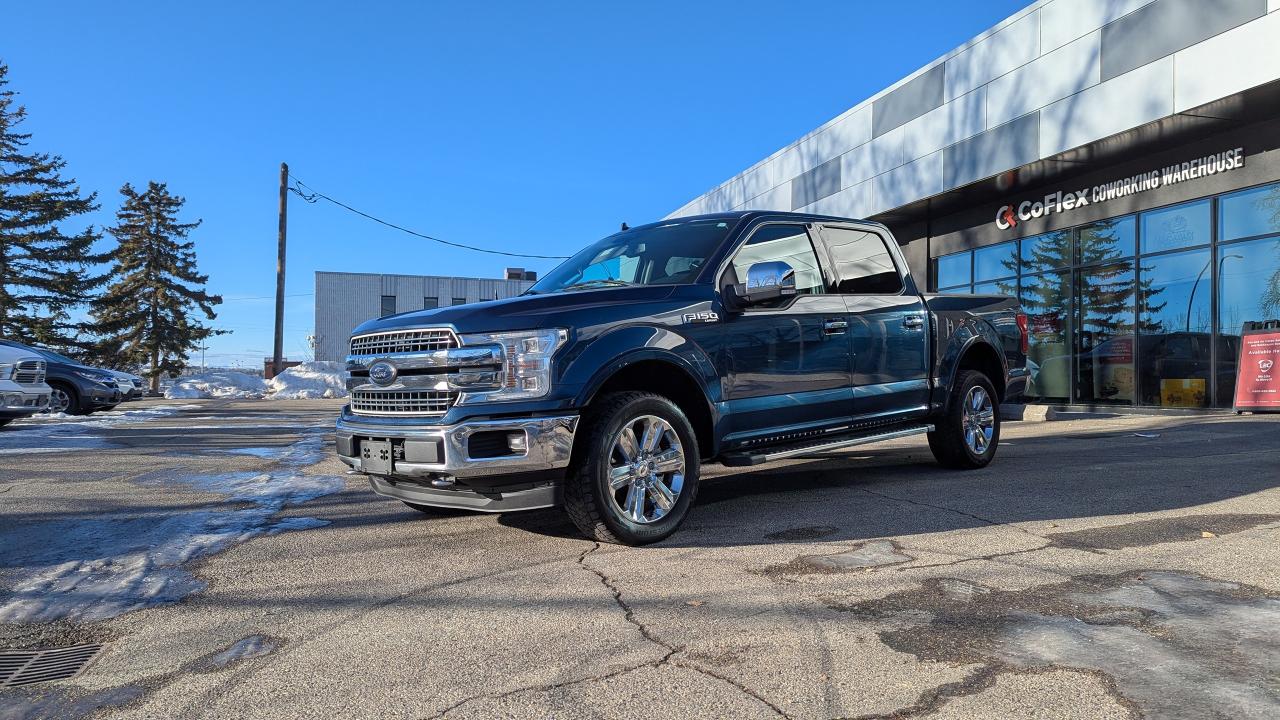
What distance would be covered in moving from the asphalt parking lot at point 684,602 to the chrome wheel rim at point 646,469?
0.22 m

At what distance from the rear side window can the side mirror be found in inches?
43.8

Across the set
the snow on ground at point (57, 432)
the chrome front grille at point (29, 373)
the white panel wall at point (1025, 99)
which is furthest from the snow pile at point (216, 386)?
the white panel wall at point (1025, 99)

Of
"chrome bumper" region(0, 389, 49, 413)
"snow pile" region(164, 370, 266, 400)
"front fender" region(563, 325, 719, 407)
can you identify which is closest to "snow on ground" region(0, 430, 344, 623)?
"front fender" region(563, 325, 719, 407)

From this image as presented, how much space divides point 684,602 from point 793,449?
2.13 metres

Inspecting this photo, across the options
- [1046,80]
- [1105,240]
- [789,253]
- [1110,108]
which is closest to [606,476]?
[789,253]

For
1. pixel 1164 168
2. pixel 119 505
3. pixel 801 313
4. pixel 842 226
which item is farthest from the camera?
pixel 1164 168

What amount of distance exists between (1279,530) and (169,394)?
113ft

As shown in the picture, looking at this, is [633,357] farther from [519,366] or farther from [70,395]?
[70,395]

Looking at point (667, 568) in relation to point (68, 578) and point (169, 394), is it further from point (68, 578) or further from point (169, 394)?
point (169, 394)

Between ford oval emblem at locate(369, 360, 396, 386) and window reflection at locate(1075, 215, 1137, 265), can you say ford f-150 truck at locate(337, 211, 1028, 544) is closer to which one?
ford oval emblem at locate(369, 360, 396, 386)

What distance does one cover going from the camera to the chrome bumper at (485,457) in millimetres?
4219

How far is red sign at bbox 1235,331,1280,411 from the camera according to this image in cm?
1201

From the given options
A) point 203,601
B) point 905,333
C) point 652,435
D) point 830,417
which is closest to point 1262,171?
point 905,333

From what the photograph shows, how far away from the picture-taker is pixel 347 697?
8.59ft
